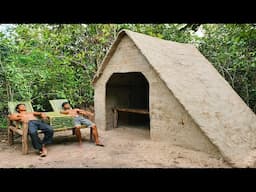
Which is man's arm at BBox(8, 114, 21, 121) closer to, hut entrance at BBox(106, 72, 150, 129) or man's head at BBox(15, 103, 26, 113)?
man's head at BBox(15, 103, 26, 113)

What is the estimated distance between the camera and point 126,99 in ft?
29.9

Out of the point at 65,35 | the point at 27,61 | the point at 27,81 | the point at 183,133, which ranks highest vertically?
the point at 65,35

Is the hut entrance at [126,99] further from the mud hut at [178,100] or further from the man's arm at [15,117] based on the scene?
the man's arm at [15,117]

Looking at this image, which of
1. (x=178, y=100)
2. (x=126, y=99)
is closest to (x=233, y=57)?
(x=126, y=99)

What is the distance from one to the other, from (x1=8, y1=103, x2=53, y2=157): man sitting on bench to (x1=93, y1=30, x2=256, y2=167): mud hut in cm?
243

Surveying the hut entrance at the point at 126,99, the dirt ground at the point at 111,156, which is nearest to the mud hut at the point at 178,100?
the hut entrance at the point at 126,99

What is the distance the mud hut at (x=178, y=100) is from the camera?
5.11 m

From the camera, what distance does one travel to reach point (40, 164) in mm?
4676

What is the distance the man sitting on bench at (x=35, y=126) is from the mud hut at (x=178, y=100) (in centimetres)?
243

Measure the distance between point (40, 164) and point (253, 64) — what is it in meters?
8.29

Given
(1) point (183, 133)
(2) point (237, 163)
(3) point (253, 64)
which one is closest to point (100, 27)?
(3) point (253, 64)

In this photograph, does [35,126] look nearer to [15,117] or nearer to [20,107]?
[15,117]

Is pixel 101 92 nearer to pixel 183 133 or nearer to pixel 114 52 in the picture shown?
pixel 114 52
